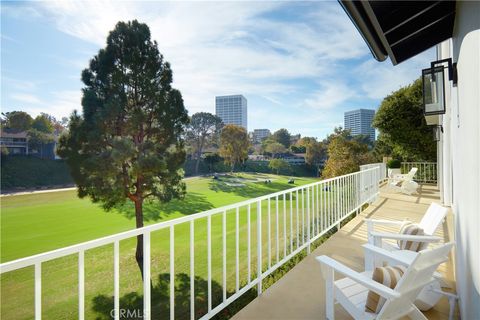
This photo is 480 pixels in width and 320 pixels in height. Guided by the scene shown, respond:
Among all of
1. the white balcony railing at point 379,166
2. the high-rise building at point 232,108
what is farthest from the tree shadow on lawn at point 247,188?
the white balcony railing at point 379,166

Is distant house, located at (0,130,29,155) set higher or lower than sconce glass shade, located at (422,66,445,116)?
higher

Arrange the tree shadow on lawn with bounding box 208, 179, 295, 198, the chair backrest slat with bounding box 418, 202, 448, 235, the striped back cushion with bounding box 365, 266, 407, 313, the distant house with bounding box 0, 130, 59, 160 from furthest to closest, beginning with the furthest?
the tree shadow on lawn with bounding box 208, 179, 295, 198 → the distant house with bounding box 0, 130, 59, 160 → the chair backrest slat with bounding box 418, 202, 448, 235 → the striped back cushion with bounding box 365, 266, 407, 313

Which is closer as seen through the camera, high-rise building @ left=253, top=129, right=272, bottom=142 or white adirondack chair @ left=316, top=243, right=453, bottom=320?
white adirondack chair @ left=316, top=243, right=453, bottom=320

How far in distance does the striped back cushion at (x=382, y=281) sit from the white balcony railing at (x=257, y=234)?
3.26 ft

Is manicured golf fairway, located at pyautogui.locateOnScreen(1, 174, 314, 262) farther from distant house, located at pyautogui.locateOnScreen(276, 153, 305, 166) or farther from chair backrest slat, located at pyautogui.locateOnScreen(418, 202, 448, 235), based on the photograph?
chair backrest slat, located at pyautogui.locateOnScreen(418, 202, 448, 235)

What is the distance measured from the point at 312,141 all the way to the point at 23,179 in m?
31.2

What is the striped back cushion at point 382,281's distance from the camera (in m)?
1.67

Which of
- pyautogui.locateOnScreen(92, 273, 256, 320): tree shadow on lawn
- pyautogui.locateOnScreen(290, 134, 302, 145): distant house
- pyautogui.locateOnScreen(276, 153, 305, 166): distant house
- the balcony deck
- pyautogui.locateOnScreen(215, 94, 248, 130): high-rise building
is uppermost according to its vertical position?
pyautogui.locateOnScreen(215, 94, 248, 130): high-rise building

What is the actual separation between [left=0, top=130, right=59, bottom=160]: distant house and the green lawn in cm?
375

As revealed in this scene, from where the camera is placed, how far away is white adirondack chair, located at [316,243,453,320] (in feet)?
5.19

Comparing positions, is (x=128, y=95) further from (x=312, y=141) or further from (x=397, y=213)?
(x=312, y=141)

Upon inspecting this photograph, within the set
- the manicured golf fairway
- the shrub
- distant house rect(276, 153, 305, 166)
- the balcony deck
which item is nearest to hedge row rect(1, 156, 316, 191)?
the manicured golf fairway

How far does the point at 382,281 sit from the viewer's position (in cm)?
169

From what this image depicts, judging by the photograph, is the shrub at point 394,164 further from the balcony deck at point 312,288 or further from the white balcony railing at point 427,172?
the balcony deck at point 312,288
